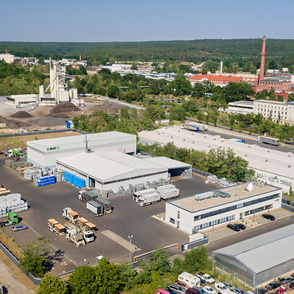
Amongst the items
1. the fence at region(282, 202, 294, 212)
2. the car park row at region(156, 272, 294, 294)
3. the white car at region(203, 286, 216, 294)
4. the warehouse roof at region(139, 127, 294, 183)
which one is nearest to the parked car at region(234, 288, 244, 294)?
the car park row at region(156, 272, 294, 294)

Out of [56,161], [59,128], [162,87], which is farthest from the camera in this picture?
[162,87]

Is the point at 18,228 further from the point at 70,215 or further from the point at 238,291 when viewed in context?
the point at 238,291

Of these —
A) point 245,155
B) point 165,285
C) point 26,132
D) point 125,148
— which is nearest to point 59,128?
Answer: point 26,132

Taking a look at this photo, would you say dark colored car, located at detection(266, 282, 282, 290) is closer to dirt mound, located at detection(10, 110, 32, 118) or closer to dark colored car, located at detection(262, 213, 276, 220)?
dark colored car, located at detection(262, 213, 276, 220)

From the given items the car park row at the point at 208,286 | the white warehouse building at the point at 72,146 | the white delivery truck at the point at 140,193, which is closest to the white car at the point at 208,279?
the car park row at the point at 208,286

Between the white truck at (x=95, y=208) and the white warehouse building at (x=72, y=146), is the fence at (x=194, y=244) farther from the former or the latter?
the white warehouse building at (x=72, y=146)

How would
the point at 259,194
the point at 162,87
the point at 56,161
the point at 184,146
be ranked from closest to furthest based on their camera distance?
the point at 259,194 < the point at 56,161 < the point at 184,146 < the point at 162,87

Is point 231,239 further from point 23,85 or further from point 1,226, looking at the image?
point 23,85
